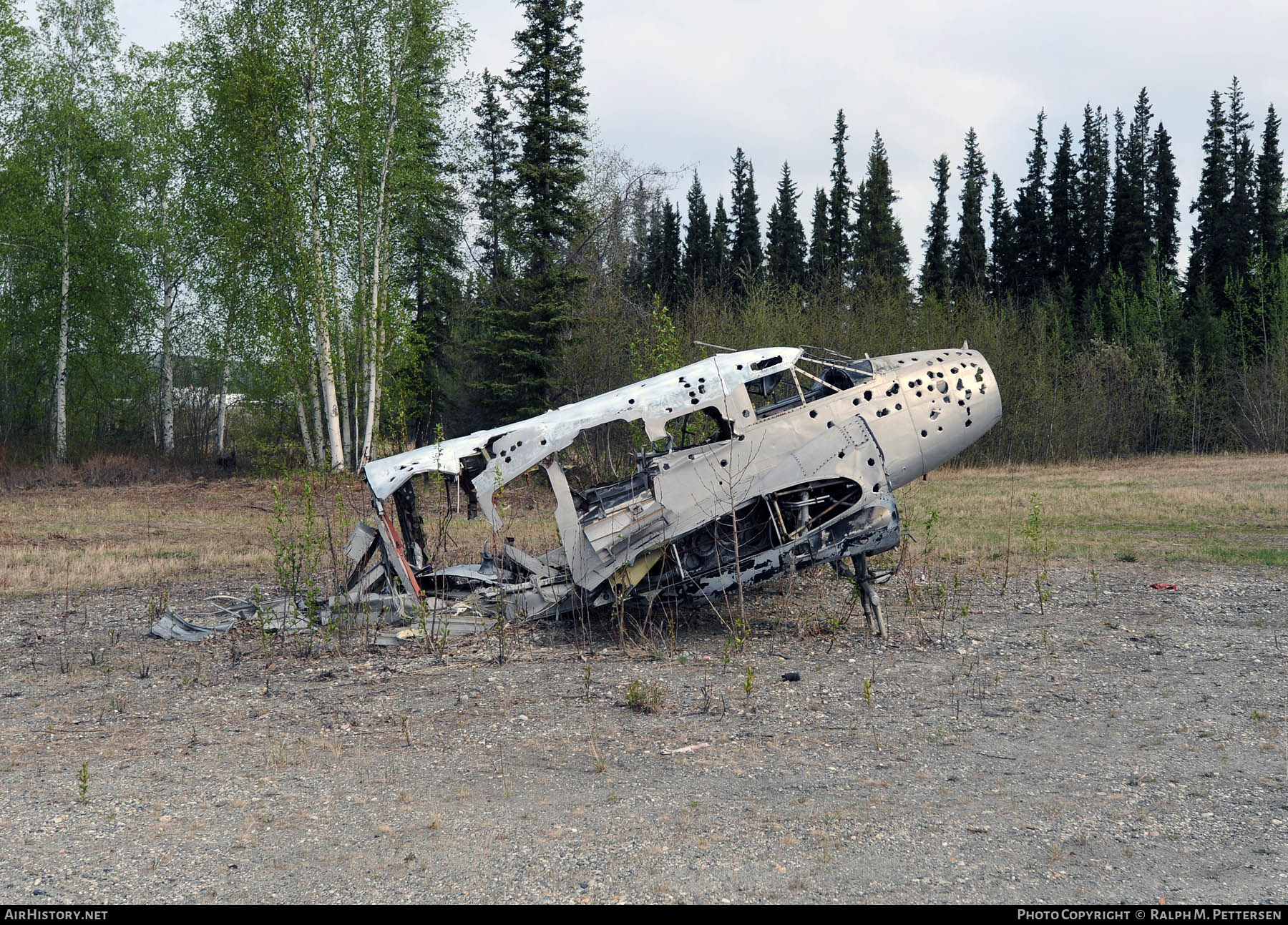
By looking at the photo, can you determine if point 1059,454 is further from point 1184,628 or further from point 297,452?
point 1184,628

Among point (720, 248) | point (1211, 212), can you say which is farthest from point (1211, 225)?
point (720, 248)

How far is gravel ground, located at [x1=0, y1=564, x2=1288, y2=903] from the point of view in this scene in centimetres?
453

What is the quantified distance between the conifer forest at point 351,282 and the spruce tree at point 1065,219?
1508cm

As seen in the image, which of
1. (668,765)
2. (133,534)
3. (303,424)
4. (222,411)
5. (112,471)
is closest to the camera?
(668,765)

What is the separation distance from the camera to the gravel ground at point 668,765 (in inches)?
178

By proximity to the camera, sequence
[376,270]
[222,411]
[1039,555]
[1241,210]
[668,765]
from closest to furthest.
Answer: [668,765]
[1039,555]
[376,270]
[222,411]
[1241,210]

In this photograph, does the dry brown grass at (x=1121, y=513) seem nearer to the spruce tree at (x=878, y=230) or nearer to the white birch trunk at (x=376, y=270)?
the white birch trunk at (x=376, y=270)

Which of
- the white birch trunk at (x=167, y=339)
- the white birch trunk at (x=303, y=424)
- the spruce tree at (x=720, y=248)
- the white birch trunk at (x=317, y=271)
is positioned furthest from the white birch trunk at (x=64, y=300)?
the spruce tree at (x=720, y=248)

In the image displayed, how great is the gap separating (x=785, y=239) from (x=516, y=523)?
5085 centimetres

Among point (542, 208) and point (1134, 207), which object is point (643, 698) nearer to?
point (542, 208)

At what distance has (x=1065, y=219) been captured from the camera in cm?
6038

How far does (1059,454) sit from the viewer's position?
3788 cm

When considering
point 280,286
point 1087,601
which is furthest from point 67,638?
point 280,286

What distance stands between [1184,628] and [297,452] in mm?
24818
